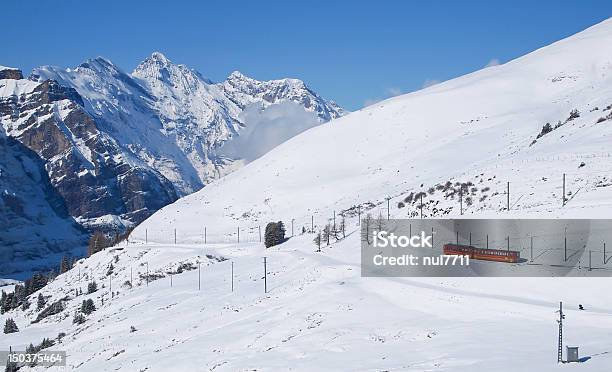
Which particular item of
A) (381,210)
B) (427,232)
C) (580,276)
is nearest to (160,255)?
(381,210)

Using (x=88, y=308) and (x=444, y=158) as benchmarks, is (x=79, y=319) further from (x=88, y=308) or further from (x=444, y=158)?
(x=444, y=158)

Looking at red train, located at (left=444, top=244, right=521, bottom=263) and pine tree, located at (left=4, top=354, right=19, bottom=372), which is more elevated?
red train, located at (left=444, top=244, right=521, bottom=263)

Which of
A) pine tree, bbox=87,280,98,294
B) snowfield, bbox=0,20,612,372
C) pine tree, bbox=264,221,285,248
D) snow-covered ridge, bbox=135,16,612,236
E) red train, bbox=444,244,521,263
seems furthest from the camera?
pine tree, bbox=87,280,98,294

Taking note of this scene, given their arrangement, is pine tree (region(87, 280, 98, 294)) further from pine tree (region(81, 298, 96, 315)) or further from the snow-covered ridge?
the snow-covered ridge

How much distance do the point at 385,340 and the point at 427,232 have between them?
4168 centimetres

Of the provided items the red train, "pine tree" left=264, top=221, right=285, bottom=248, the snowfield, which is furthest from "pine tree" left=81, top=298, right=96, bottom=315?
the red train

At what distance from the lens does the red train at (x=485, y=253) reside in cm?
6169

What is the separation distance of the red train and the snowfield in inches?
187

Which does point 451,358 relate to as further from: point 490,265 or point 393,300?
point 490,265

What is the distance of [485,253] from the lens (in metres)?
63.5

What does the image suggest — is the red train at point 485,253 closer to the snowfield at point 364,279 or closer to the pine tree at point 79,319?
the snowfield at point 364,279

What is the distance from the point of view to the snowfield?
43.8 metres

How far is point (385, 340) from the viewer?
45250mm

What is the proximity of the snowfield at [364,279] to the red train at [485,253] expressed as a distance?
474 cm
